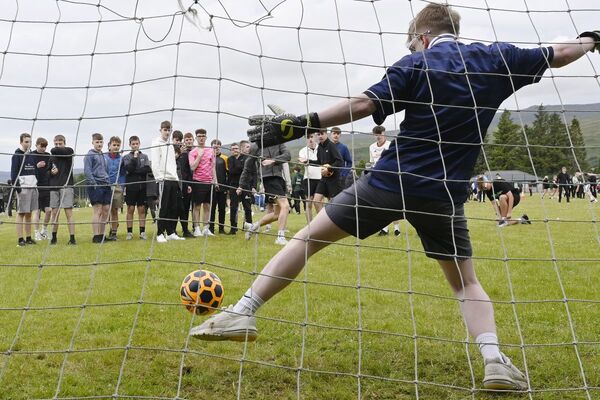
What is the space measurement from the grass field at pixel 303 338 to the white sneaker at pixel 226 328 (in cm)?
10

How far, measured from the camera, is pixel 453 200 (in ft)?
10.2

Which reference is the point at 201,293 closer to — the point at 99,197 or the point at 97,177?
the point at 97,177

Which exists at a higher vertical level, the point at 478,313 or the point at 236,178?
the point at 236,178

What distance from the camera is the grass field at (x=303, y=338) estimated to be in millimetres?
3088

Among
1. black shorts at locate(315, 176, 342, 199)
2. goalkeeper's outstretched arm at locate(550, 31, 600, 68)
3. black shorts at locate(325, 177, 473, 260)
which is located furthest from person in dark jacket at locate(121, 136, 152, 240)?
goalkeeper's outstretched arm at locate(550, 31, 600, 68)

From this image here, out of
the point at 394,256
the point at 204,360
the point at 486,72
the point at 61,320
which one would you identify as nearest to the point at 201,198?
the point at 394,256

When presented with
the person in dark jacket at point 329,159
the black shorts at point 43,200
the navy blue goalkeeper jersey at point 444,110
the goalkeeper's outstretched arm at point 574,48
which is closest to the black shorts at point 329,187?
the person in dark jacket at point 329,159

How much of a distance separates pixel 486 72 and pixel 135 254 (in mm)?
5521

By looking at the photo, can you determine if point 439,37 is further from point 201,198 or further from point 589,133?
point 589,133

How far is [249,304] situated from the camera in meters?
3.16

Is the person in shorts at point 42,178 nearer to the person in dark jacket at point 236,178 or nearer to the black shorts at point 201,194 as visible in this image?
the black shorts at point 201,194

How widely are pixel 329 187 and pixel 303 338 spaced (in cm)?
587

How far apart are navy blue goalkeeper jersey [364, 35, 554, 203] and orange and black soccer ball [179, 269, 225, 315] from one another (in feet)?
3.70

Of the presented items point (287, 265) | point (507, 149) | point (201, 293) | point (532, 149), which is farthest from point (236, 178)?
point (507, 149)
